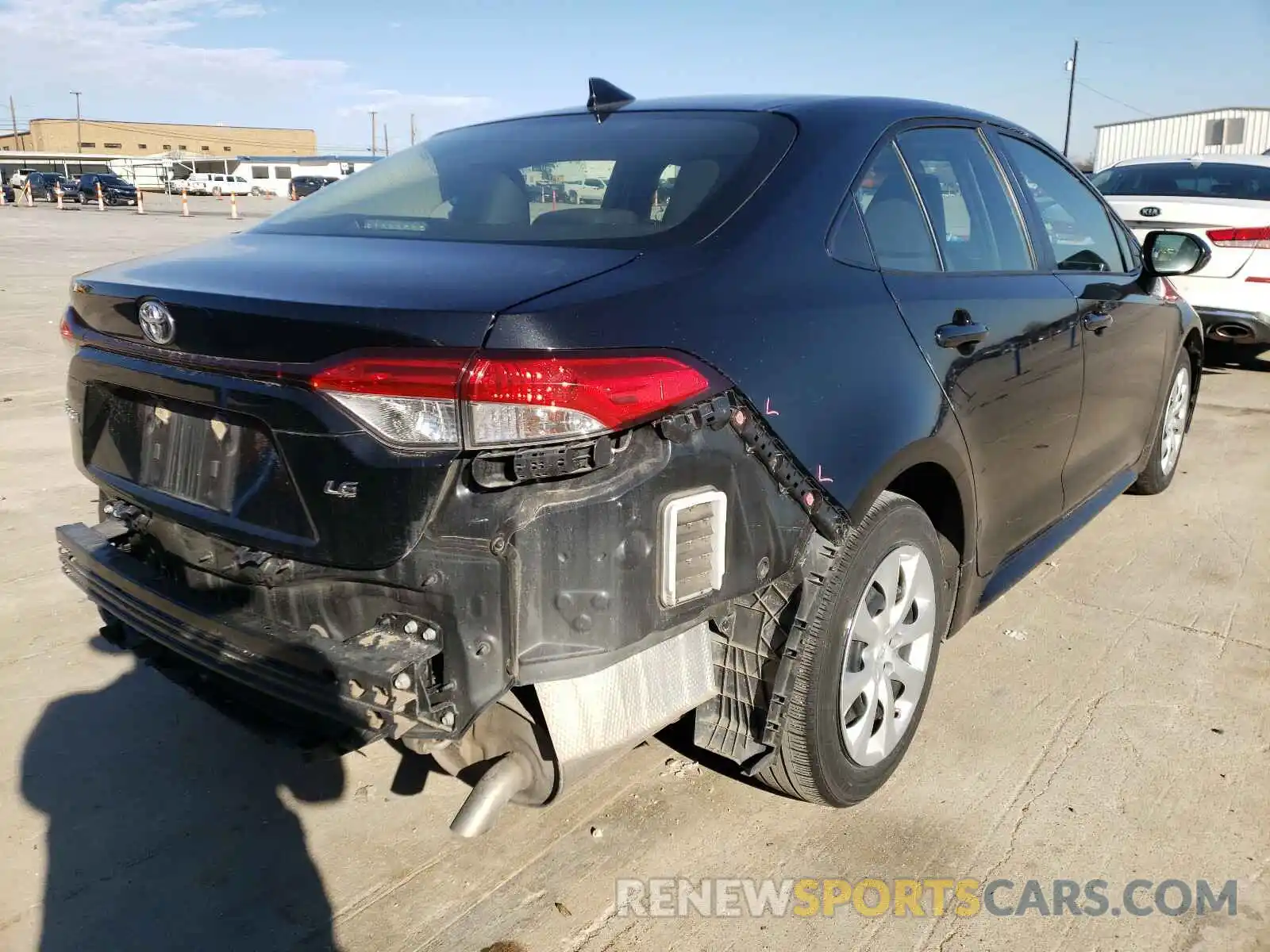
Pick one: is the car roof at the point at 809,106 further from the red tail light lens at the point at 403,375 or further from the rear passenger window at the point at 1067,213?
the red tail light lens at the point at 403,375

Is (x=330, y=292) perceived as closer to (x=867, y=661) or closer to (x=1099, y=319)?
(x=867, y=661)

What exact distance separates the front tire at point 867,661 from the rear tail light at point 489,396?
2.60ft

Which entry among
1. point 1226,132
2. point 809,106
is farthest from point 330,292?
point 1226,132

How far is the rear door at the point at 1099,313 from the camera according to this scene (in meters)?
3.59

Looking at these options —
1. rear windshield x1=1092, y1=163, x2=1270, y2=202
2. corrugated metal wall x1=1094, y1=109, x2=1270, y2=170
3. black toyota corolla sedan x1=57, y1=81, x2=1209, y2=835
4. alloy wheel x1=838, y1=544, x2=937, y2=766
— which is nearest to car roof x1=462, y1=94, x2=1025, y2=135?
black toyota corolla sedan x1=57, y1=81, x2=1209, y2=835

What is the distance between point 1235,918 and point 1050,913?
41cm

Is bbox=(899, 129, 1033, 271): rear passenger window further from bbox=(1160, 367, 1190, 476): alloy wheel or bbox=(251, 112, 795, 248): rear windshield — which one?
bbox=(1160, 367, 1190, 476): alloy wheel

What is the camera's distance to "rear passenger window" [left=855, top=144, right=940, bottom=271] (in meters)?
2.63

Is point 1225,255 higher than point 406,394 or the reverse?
higher

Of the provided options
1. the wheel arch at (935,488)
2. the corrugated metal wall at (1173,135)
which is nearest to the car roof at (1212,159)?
the wheel arch at (935,488)

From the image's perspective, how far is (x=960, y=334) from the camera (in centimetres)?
274

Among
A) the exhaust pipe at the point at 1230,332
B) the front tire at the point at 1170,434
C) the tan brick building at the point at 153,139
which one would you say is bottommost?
the front tire at the point at 1170,434

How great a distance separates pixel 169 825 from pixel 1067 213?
11.9 ft

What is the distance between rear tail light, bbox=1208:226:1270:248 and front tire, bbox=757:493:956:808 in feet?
19.4
